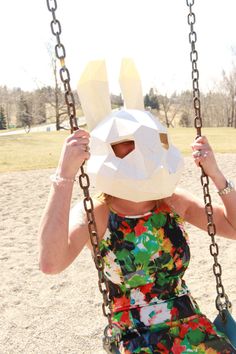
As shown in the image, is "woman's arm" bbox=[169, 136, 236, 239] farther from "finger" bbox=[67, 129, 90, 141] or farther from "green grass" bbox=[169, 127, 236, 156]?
"green grass" bbox=[169, 127, 236, 156]

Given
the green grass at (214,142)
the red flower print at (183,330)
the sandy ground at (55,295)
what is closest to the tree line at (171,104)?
the green grass at (214,142)

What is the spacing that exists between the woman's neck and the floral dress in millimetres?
22

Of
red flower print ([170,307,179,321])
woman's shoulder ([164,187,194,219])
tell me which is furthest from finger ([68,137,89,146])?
red flower print ([170,307,179,321])

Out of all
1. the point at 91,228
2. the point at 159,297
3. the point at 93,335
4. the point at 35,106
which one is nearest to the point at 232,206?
the point at 159,297

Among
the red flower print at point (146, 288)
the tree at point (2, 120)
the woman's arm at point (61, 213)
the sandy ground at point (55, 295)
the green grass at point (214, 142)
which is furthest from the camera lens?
the tree at point (2, 120)

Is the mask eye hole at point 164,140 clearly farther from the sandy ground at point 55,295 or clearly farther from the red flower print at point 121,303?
the sandy ground at point 55,295

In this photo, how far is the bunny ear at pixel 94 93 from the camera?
1613mm

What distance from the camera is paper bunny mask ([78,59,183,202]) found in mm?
1458

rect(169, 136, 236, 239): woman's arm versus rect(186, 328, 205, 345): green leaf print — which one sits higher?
rect(169, 136, 236, 239): woman's arm

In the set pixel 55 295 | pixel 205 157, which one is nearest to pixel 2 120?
pixel 55 295

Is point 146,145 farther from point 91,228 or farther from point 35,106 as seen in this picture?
point 35,106

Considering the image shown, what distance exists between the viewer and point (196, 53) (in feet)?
5.65

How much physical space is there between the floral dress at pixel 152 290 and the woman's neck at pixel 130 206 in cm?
2

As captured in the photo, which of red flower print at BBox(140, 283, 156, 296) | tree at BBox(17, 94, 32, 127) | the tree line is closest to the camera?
red flower print at BBox(140, 283, 156, 296)
